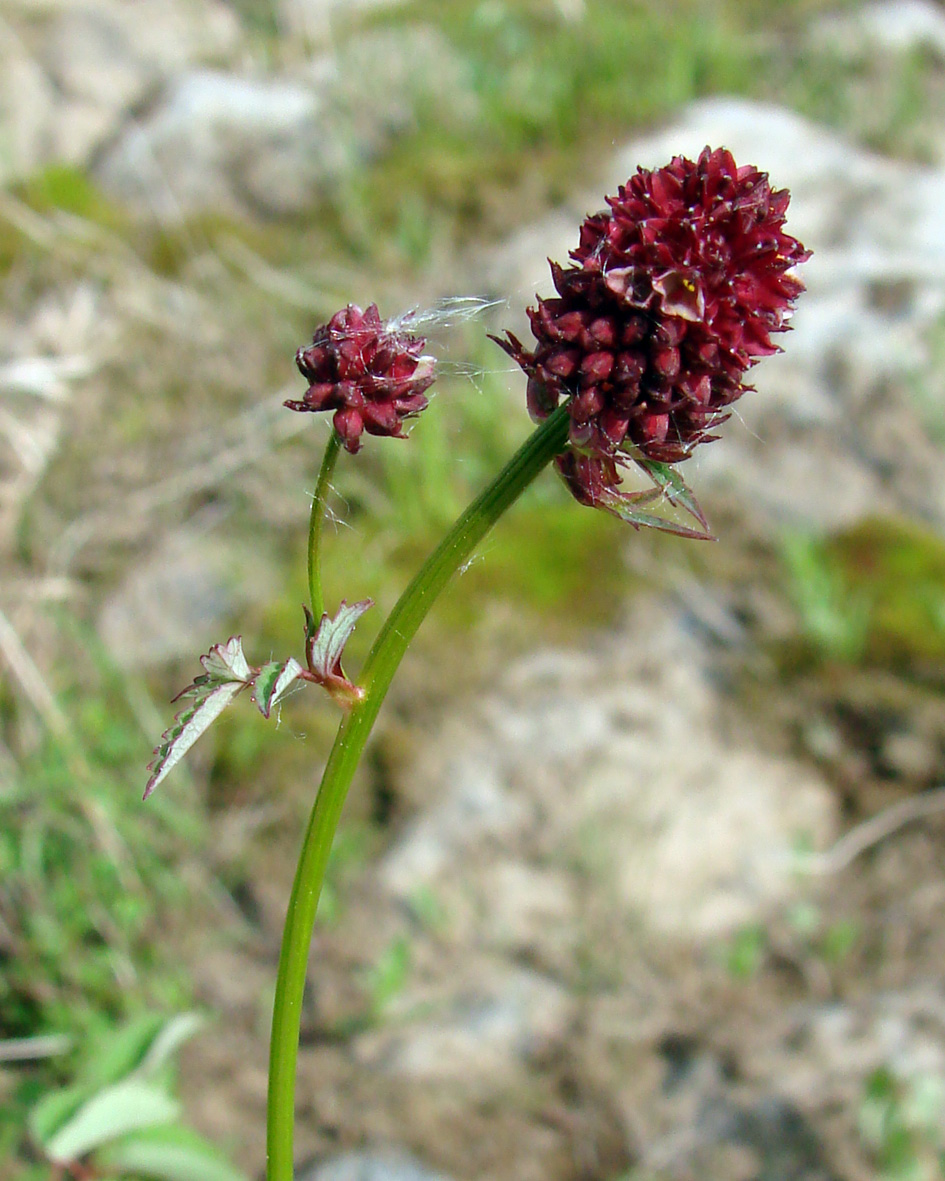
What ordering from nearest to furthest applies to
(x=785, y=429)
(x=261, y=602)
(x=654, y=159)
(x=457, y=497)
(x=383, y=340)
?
(x=383, y=340)
(x=261, y=602)
(x=457, y=497)
(x=785, y=429)
(x=654, y=159)

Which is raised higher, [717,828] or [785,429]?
[785,429]

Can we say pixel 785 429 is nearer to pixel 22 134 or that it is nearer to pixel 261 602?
pixel 261 602

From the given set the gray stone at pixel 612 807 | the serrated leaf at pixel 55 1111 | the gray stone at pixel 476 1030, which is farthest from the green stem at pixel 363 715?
the gray stone at pixel 612 807

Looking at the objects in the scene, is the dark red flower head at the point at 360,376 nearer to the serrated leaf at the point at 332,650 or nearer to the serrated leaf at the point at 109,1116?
the serrated leaf at the point at 332,650

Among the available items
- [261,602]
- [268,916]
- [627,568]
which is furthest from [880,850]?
[261,602]

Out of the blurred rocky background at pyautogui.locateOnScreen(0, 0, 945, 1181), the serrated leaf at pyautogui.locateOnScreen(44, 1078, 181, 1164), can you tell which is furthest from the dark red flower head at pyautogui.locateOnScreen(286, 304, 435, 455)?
the serrated leaf at pyautogui.locateOnScreen(44, 1078, 181, 1164)

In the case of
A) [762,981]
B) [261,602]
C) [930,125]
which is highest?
[930,125]

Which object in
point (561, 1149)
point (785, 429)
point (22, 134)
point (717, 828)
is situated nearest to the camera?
point (561, 1149)

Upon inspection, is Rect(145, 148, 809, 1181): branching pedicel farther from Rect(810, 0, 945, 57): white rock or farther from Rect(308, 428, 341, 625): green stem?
Rect(810, 0, 945, 57): white rock
